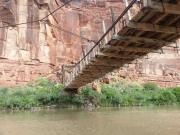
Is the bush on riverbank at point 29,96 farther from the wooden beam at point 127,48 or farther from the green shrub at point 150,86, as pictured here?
the wooden beam at point 127,48

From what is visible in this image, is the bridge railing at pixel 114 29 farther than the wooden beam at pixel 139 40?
No

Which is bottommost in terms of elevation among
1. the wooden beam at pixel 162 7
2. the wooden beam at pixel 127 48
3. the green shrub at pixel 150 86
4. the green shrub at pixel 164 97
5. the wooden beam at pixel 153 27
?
the green shrub at pixel 164 97

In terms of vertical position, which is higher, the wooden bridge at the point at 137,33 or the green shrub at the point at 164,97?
the wooden bridge at the point at 137,33

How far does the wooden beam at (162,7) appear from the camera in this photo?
1107 centimetres

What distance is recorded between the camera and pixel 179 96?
4266cm

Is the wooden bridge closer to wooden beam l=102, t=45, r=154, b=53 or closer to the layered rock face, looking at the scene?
wooden beam l=102, t=45, r=154, b=53

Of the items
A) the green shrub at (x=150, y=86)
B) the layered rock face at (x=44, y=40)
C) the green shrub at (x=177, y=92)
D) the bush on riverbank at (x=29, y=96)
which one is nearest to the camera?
the bush on riverbank at (x=29, y=96)

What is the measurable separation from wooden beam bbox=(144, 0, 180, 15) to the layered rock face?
73.2 ft

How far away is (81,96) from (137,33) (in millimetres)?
20596

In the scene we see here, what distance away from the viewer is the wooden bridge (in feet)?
37.4

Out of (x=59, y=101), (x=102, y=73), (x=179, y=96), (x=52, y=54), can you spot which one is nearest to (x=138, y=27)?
(x=102, y=73)

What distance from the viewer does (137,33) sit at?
14.4 m

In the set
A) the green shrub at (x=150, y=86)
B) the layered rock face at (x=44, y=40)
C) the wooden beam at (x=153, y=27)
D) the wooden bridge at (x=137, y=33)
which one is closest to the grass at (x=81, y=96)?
the green shrub at (x=150, y=86)

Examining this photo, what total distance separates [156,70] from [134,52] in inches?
1285
